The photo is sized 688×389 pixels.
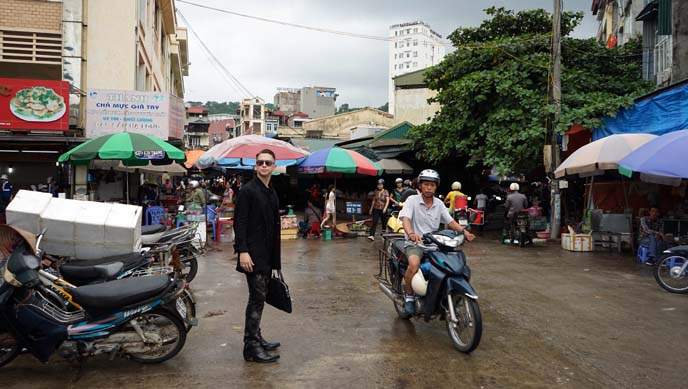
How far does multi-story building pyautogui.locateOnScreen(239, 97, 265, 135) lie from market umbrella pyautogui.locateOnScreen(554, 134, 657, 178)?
6210cm

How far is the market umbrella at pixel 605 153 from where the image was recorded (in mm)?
11484

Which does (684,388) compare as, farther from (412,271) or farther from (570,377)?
(412,271)

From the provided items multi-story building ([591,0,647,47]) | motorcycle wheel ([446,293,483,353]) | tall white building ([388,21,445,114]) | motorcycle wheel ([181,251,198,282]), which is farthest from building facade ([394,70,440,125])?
tall white building ([388,21,445,114])

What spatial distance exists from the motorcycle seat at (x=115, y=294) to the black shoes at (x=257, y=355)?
3.08 ft

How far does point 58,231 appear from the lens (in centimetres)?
630

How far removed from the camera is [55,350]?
441 cm

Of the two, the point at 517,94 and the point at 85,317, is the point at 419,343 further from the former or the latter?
the point at 517,94

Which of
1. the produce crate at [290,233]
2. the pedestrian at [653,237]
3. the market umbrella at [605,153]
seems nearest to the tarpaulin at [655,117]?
the market umbrella at [605,153]

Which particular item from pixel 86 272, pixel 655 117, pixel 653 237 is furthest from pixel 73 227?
pixel 655 117

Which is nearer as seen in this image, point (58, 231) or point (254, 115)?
point (58, 231)

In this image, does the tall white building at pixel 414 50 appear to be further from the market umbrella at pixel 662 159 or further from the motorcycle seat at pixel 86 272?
the motorcycle seat at pixel 86 272

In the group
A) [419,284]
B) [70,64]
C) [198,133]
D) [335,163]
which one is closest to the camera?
[419,284]

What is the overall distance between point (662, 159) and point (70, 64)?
1470 cm

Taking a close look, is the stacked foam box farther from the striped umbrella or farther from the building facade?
the building facade
